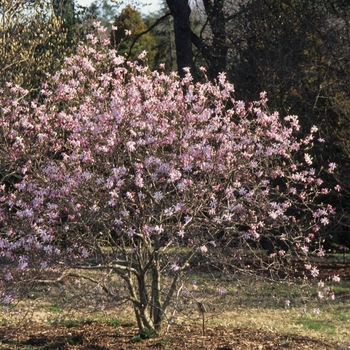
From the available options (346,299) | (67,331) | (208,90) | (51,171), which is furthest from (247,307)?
(51,171)

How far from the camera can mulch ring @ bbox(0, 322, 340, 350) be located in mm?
7418

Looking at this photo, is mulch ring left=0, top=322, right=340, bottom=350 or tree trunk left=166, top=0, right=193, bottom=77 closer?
mulch ring left=0, top=322, right=340, bottom=350

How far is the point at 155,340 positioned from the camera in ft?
25.1

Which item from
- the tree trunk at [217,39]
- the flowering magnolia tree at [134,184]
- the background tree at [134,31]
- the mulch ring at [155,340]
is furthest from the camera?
the background tree at [134,31]

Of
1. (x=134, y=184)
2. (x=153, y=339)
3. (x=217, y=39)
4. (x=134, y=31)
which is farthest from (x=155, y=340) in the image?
(x=134, y=31)

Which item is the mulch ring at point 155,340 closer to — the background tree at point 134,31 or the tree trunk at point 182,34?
the tree trunk at point 182,34

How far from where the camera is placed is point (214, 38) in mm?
16719

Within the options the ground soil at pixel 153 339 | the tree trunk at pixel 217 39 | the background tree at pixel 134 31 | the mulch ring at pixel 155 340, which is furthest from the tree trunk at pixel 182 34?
the background tree at pixel 134 31

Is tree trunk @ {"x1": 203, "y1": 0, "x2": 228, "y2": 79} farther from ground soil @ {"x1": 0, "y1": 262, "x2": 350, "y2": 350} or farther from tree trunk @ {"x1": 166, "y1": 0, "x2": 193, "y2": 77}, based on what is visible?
ground soil @ {"x1": 0, "y1": 262, "x2": 350, "y2": 350}

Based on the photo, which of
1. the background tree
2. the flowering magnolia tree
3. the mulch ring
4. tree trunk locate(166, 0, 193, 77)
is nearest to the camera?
the flowering magnolia tree

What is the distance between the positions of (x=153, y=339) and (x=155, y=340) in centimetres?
6

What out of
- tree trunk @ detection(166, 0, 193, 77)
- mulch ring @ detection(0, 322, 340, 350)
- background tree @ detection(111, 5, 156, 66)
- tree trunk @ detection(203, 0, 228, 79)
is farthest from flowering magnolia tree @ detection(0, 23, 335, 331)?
background tree @ detection(111, 5, 156, 66)

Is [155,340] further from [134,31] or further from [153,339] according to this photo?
[134,31]

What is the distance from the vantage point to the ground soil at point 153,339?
292 inches
